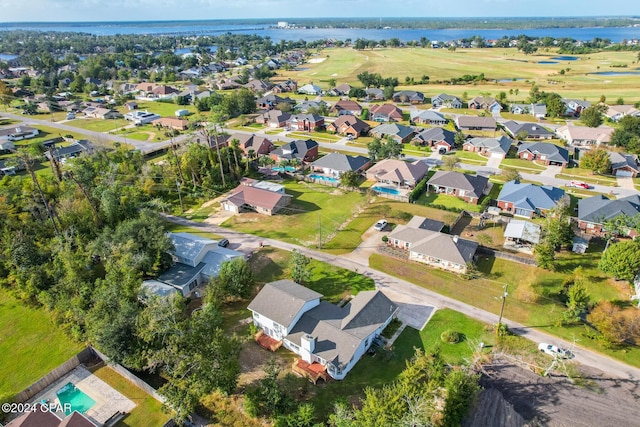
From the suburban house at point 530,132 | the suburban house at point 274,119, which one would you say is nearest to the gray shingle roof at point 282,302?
the suburban house at point 530,132

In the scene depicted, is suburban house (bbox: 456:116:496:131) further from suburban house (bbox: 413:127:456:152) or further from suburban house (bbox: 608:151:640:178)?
suburban house (bbox: 608:151:640:178)

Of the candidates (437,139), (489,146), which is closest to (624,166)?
(489,146)

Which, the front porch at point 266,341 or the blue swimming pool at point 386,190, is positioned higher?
the blue swimming pool at point 386,190

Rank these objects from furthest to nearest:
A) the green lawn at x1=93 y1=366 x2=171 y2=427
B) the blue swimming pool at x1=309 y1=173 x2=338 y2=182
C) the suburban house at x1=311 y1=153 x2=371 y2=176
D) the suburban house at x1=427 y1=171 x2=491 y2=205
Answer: the suburban house at x1=311 y1=153 x2=371 y2=176 → the blue swimming pool at x1=309 y1=173 x2=338 y2=182 → the suburban house at x1=427 y1=171 x2=491 y2=205 → the green lawn at x1=93 y1=366 x2=171 y2=427

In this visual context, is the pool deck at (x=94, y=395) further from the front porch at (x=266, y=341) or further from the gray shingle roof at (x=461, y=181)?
the gray shingle roof at (x=461, y=181)

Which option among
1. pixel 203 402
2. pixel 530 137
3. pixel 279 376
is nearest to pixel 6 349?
pixel 203 402

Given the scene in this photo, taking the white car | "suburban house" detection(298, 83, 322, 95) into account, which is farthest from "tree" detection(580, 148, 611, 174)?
"suburban house" detection(298, 83, 322, 95)
